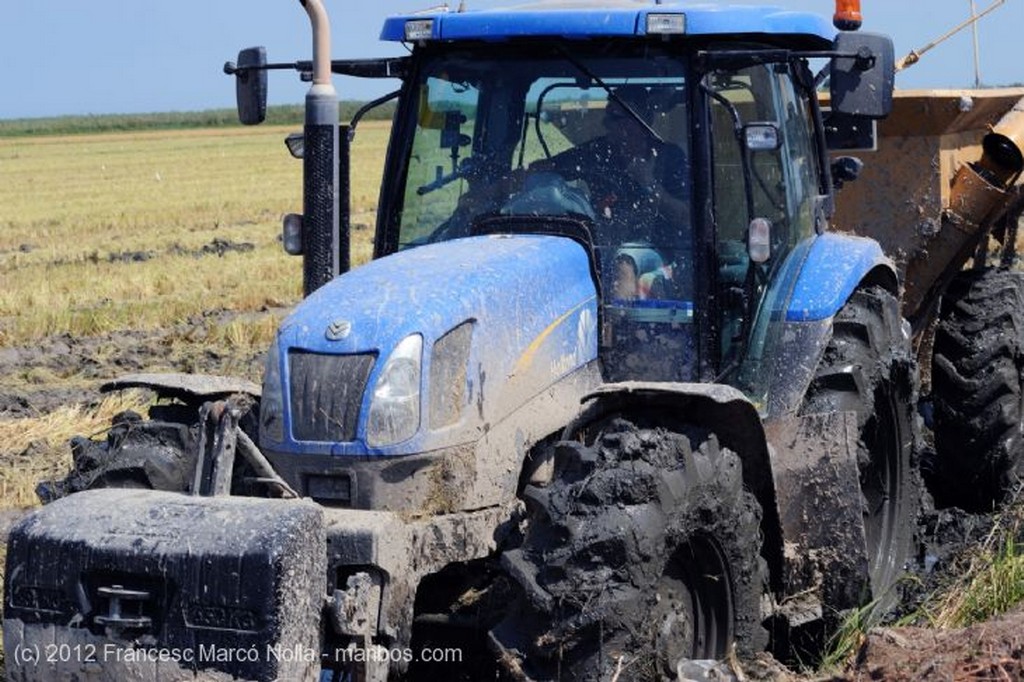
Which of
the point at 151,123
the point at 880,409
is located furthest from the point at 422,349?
the point at 151,123

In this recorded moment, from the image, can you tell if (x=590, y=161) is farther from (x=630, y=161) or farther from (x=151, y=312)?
(x=151, y=312)

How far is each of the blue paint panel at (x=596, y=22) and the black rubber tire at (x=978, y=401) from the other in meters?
2.24

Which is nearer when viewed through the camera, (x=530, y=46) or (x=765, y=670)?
(x=765, y=670)

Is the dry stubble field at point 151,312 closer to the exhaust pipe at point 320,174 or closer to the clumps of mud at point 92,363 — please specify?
the clumps of mud at point 92,363

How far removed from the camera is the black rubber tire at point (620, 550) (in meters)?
4.36

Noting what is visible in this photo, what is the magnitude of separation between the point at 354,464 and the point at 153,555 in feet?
2.18

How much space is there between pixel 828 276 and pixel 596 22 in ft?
4.35

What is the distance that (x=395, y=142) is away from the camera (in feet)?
19.6

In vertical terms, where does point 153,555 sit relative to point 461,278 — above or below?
below

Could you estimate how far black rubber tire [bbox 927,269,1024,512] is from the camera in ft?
24.1

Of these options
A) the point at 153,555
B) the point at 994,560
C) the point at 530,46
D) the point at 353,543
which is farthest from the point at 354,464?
the point at 994,560

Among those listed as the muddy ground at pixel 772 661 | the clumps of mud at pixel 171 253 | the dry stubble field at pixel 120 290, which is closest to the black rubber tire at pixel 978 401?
the muddy ground at pixel 772 661

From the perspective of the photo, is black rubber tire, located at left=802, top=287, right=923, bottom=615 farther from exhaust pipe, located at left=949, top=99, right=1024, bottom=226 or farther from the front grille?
the front grille

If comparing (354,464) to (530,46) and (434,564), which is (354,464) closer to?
(434,564)
